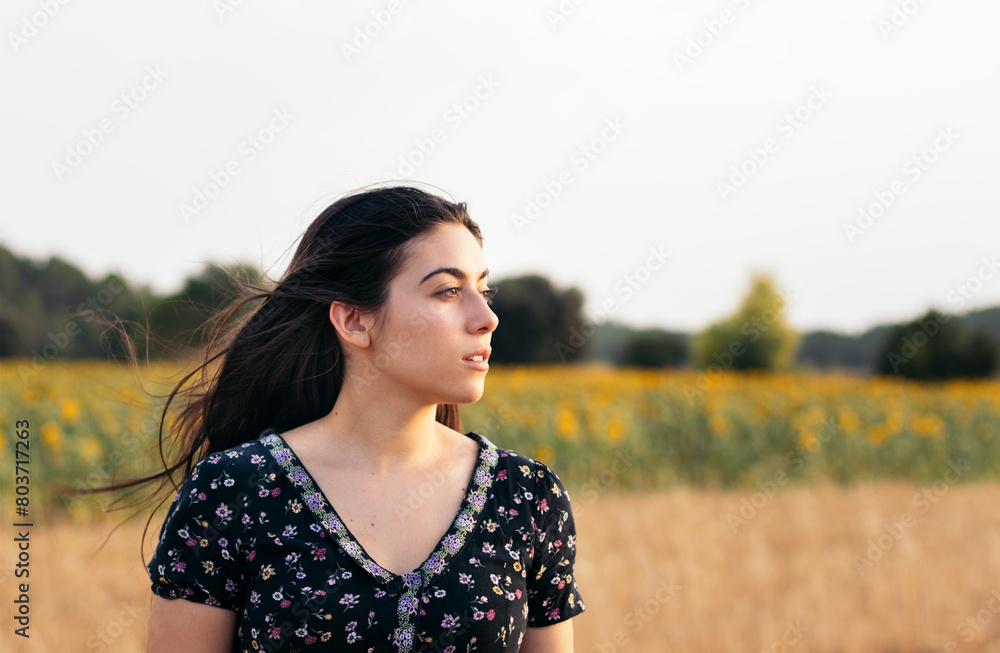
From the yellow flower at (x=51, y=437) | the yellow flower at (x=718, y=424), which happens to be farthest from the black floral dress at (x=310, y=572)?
the yellow flower at (x=718, y=424)

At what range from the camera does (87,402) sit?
8.84 m

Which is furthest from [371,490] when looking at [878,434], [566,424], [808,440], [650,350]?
[650,350]

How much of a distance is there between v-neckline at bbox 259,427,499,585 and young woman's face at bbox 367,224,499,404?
25cm

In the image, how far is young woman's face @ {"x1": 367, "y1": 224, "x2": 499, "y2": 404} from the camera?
6.14 ft

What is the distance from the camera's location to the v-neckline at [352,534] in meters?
1.79

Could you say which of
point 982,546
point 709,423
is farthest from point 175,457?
point 709,423

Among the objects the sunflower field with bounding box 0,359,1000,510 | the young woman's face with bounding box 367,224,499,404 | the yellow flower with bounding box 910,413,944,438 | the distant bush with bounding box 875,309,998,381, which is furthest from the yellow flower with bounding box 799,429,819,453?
the distant bush with bounding box 875,309,998,381

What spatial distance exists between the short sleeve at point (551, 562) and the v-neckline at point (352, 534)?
157 mm

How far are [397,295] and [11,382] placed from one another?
10600 millimetres

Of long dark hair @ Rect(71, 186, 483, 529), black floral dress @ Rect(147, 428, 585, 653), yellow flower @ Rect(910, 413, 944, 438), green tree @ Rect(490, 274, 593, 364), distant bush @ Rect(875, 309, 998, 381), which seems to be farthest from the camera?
green tree @ Rect(490, 274, 593, 364)

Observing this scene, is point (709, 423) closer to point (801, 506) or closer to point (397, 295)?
point (801, 506)

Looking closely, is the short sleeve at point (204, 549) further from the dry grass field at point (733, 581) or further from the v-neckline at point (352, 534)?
the dry grass field at point (733, 581)

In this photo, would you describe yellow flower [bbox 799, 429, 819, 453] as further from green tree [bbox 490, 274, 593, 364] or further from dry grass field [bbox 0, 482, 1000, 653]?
green tree [bbox 490, 274, 593, 364]

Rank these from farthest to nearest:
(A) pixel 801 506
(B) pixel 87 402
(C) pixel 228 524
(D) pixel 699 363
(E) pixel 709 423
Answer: (D) pixel 699 363 < (E) pixel 709 423 < (B) pixel 87 402 < (A) pixel 801 506 < (C) pixel 228 524
